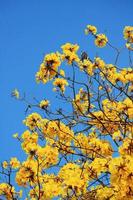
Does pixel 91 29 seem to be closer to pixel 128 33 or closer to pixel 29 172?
pixel 128 33

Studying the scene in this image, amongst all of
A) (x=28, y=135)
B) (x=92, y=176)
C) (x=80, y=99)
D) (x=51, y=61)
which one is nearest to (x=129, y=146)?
(x=92, y=176)

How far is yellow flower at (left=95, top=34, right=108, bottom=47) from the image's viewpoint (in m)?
8.30

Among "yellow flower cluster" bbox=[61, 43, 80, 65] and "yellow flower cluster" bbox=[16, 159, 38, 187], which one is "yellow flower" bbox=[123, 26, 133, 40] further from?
"yellow flower cluster" bbox=[16, 159, 38, 187]

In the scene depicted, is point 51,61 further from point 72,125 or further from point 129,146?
point 129,146

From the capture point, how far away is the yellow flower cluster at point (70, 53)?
6.43 m

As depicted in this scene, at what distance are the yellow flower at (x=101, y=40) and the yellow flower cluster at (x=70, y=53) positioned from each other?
1.80 m

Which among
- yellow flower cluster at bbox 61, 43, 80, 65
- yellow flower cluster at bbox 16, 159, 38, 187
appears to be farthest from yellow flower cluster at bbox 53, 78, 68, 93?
yellow flower cluster at bbox 16, 159, 38, 187

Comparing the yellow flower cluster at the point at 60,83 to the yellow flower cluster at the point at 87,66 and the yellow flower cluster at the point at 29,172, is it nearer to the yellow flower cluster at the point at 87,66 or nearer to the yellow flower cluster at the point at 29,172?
the yellow flower cluster at the point at 87,66

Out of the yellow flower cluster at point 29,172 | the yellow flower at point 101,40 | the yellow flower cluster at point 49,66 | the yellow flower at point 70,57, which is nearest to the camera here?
the yellow flower cluster at point 29,172

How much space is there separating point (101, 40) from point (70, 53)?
2.06 metres

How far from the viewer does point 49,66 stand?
19.0 ft

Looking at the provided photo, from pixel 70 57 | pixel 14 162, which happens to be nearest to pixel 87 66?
pixel 70 57

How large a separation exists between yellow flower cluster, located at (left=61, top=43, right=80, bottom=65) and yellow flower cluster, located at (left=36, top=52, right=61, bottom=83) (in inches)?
21.5

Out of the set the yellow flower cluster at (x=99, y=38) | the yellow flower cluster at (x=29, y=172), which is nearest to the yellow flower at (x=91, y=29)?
the yellow flower cluster at (x=99, y=38)
